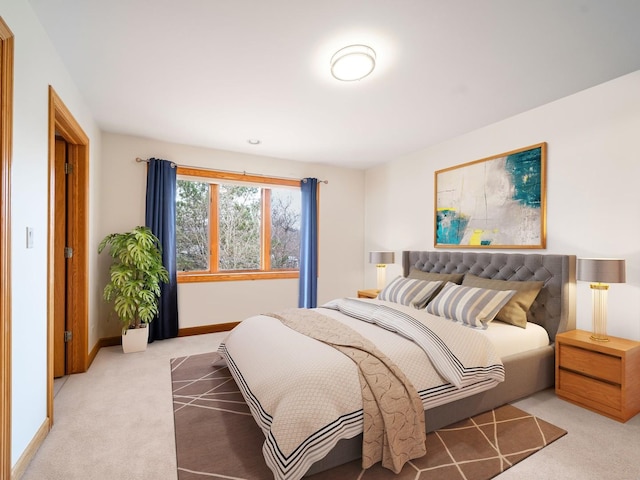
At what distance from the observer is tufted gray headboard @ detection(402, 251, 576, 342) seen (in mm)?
2748

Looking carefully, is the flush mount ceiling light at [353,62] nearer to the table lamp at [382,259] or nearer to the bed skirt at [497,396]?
the bed skirt at [497,396]

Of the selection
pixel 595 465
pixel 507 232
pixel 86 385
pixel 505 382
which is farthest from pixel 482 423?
pixel 86 385

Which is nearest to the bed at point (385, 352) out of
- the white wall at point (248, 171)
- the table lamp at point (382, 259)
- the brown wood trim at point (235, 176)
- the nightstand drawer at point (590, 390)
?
the nightstand drawer at point (590, 390)

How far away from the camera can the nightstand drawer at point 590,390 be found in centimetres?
223

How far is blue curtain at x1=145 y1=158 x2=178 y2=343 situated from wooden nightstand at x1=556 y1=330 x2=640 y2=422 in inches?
161

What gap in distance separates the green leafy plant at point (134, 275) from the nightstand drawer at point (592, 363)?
13.0ft

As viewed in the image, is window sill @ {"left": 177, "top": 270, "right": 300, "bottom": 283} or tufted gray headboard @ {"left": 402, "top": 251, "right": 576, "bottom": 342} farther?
window sill @ {"left": 177, "top": 270, "right": 300, "bottom": 283}

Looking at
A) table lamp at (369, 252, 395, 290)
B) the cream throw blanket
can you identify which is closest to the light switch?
the cream throw blanket

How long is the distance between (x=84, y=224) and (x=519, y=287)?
13.5 ft

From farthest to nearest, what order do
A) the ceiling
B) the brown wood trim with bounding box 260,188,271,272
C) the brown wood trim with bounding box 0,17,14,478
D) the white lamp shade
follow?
the brown wood trim with bounding box 260,188,271,272 → the white lamp shade → the ceiling → the brown wood trim with bounding box 0,17,14,478

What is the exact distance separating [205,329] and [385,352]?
10.2 ft

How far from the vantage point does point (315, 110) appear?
3156mm

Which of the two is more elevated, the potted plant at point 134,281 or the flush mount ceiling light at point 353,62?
the flush mount ceiling light at point 353,62

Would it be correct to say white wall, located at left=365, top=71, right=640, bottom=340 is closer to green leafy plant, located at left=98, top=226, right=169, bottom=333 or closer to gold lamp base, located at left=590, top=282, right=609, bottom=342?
gold lamp base, located at left=590, top=282, right=609, bottom=342
